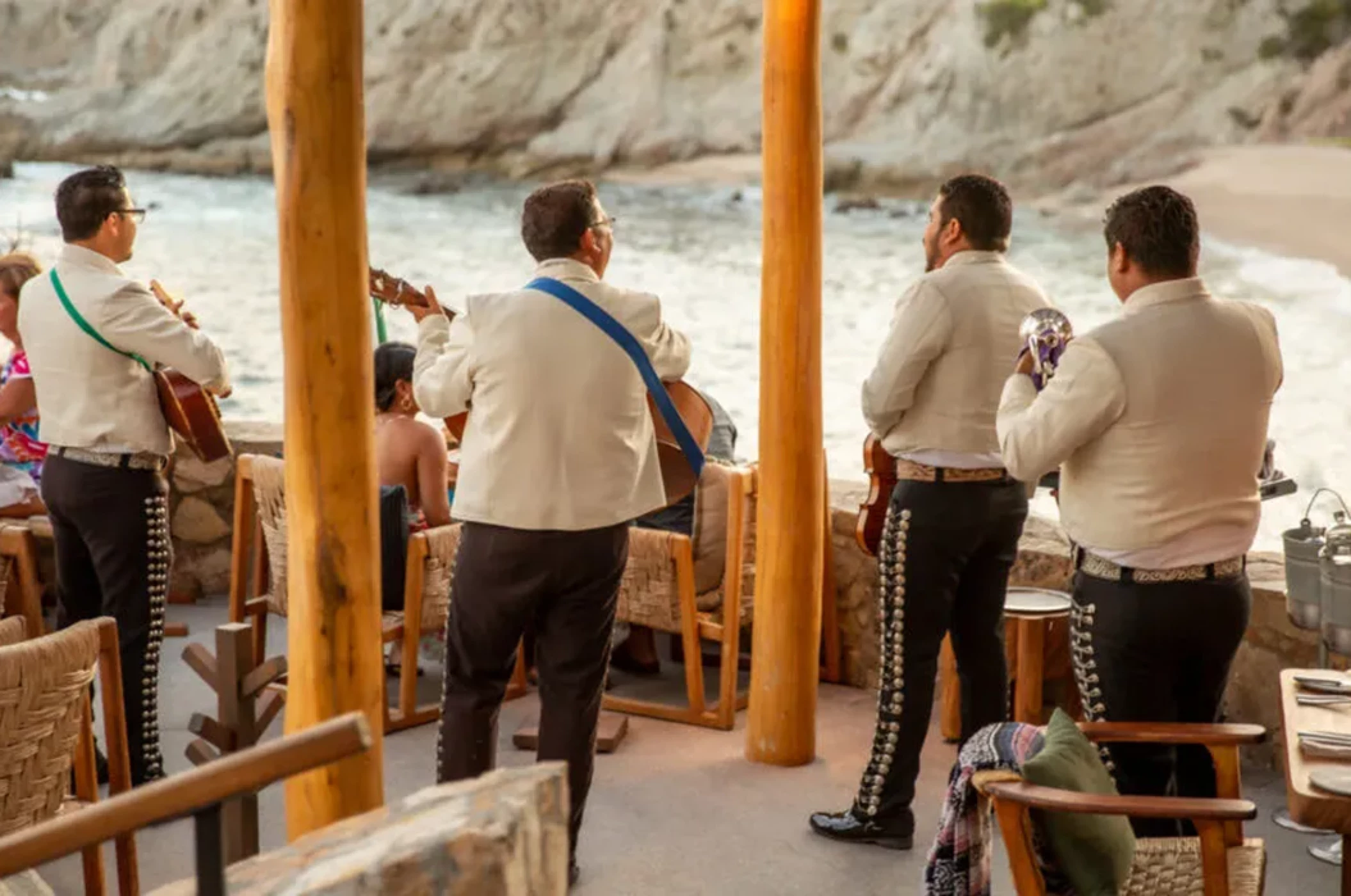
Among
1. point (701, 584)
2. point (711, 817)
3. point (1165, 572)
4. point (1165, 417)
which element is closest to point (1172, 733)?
point (1165, 572)

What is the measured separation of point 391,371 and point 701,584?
1075 mm

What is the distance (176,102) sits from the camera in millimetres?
7812

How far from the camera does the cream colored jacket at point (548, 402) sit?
3572 millimetres

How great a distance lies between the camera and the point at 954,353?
3.89 m

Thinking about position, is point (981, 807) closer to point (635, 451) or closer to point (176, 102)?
point (635, 451)

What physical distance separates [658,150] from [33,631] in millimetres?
3642

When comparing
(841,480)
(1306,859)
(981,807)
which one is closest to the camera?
(981,807)

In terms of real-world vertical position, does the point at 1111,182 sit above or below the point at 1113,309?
above

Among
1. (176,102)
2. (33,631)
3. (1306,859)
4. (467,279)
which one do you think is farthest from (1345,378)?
(176,102)

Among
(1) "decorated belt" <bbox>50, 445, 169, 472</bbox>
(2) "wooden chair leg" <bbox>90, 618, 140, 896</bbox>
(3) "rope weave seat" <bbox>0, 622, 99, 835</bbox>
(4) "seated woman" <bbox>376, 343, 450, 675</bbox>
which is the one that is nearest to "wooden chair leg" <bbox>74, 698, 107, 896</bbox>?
(2) "wooden chair leg" <bbox>90, 618, 140, 896</bbox>

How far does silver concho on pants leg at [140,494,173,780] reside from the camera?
4.40 metres

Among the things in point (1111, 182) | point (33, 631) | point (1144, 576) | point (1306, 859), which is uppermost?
point (1111, 182)

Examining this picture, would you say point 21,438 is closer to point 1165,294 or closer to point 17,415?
point 17,415

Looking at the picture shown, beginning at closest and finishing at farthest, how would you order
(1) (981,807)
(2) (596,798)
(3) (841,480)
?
1. (1) (981,807)
2. (2) (596,798)
3. (3) (841,480)
